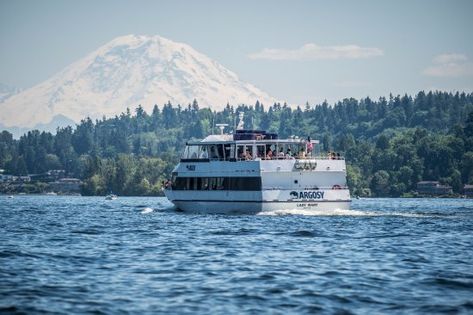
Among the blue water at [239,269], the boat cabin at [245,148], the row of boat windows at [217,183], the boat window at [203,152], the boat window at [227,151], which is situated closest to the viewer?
the blue water at [239,269]

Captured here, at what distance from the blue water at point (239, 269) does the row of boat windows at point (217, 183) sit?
40.1 ft

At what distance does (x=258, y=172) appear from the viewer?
72938 millimetres

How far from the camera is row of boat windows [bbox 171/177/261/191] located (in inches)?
2899

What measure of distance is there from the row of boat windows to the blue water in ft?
40.1

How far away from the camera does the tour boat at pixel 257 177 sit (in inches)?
2884

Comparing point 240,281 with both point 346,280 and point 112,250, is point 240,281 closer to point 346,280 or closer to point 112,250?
point 346,280

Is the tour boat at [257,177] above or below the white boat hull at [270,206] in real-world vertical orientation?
above

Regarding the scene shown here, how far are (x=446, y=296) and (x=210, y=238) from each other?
72.3ft

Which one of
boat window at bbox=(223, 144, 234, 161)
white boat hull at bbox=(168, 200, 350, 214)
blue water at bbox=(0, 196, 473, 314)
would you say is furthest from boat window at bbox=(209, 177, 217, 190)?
blue water at bbox=(0, 196, 473, 314)

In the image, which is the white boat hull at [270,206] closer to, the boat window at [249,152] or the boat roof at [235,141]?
the boat window at [249,152]

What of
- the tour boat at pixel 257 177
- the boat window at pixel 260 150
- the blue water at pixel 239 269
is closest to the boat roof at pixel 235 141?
the tour boat at pixel 257 177

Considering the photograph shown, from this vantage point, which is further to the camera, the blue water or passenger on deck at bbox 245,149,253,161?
passenger on deck at bbox 245,149,253,161

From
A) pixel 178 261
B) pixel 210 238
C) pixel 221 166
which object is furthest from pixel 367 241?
pixel 221 166

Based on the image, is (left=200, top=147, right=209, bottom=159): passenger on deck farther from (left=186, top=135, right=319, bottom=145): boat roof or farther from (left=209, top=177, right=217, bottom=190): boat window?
(left=209, top=177, right=217, bottom=190): boat window
